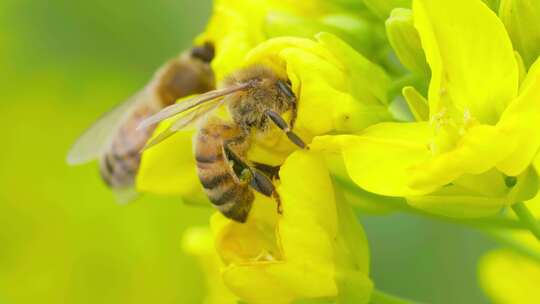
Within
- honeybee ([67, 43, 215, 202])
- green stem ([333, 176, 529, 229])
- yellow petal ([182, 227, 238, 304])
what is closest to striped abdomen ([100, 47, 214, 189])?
honeybee ([67, 43, 215, 202])

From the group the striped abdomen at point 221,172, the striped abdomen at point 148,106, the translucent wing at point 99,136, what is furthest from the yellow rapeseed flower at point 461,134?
the translucent wing at point 99,136

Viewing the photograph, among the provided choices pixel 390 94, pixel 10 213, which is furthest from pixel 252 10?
pixel 10 213

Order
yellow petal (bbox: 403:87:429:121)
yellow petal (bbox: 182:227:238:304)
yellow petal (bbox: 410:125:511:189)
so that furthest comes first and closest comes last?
yellow petal (bbox: 182:227:238:304), yellow petal (bbox: 403:87:429:121), yellow petal (bbox: 410:125:511:189)

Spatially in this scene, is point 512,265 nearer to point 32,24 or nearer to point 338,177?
point 338,177

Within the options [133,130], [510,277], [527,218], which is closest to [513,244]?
[510,277]

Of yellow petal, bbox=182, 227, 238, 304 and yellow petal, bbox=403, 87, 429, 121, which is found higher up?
yellow petal, bbox=403, 87, 429, 121

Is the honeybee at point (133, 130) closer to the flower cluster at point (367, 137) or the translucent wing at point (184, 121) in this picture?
the flower cluster at point (367, 137)

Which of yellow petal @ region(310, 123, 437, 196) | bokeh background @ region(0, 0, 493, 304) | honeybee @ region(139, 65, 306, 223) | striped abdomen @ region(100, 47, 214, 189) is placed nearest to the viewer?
yellow petal @ region(310, 123, 437, 196)

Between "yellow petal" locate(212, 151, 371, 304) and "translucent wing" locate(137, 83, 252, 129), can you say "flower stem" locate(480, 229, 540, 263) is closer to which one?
"yellow petal" locate(212, 151, 371, 304)

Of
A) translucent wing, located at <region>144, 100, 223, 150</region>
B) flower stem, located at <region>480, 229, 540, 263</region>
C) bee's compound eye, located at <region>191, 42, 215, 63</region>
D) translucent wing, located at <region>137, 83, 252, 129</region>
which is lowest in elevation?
flower stem, located at <region>480, 229, 540, 263</region>
